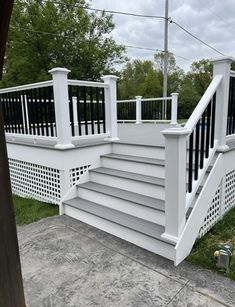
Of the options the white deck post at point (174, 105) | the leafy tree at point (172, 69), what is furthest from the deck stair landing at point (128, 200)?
the leafy tree at point (172, 69)

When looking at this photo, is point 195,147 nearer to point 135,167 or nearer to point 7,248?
point 135,167

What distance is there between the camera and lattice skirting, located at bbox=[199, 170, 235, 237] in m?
2.86

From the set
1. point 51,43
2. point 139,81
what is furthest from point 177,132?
point 139,81

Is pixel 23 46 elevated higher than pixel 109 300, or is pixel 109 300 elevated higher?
pixel 23 46

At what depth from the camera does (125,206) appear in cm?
306

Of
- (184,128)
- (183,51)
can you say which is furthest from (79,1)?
(184,128)

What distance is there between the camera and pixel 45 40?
16.5 meters

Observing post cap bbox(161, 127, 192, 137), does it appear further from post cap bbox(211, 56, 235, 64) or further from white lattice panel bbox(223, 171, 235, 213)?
white lattice panel bbox(223, 171, 235, 213)

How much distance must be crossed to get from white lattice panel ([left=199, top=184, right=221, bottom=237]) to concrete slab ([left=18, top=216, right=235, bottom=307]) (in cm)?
64

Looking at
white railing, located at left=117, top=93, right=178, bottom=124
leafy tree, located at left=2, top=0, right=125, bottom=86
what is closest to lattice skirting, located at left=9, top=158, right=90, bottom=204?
white railing, located at left=117, top=93, right=178, bottom=124

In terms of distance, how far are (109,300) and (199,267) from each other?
3.00 feet

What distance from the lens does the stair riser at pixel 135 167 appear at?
128 inches

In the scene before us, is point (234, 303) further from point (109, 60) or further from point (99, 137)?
point (109, 60)

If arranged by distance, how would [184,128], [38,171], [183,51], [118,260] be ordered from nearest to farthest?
1. [184,128]
2. [118,260]
3. [38,171]
4. [183,51]
